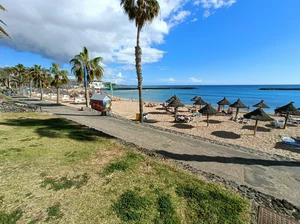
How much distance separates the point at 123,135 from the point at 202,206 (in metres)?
6.70

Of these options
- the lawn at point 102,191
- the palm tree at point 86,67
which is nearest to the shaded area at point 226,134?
the lawn at point 102,191

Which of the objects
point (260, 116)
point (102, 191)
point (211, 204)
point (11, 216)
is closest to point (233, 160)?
point (211, 204)

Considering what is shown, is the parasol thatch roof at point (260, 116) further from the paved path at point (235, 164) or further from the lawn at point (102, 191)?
the lawn at point (102, 191)

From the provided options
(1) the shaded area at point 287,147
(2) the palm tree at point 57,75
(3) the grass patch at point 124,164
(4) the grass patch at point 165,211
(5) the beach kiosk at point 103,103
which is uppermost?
(2) the palm tree at point 57,75

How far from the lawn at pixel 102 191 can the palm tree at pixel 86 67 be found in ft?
55.6

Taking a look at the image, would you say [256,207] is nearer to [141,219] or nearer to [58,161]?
[141,219]

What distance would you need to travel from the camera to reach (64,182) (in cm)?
416

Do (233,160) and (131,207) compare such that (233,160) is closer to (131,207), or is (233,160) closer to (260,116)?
(131,207)

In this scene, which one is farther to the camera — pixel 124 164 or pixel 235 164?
pixel 235 164

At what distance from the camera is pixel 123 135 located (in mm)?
9539

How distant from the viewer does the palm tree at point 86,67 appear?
2050cm

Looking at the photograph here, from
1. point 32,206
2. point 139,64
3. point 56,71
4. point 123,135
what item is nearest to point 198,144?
point 123,135

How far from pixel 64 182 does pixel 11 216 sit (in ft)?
4.10

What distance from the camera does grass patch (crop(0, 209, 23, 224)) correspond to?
2.87 meters
